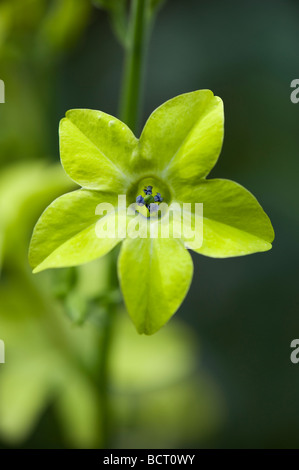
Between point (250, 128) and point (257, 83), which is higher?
point (257, 83)

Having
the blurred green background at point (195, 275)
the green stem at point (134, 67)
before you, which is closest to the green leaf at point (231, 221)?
the green stem at point (134, 67)

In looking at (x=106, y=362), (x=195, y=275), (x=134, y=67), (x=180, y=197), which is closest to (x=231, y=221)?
(x=180, y=197)

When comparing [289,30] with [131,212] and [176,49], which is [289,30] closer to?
[176,49]

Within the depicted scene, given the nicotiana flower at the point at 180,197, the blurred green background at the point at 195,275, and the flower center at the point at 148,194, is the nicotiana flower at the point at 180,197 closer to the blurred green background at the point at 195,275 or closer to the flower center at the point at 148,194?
the flower center at the point at 148,194

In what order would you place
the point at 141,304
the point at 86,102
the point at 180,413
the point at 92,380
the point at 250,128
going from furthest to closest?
the point at 86,102
the point at 250,128
the point at 180,413
the point at 92,380
the point at 141,304

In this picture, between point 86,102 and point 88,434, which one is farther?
point 86,102

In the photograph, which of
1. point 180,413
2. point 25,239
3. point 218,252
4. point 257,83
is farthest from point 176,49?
point 218,252

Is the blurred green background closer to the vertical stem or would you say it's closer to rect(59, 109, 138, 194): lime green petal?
the vertical stem
